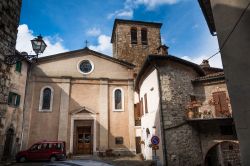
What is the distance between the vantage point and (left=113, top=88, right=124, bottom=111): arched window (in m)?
19.7

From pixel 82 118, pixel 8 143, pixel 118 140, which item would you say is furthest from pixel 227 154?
pixel 8 143

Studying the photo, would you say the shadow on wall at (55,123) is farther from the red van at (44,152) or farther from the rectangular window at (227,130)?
the rectangular window at (227,130)

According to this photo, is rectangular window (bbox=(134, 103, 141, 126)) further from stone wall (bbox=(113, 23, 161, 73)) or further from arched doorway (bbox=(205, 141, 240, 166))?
arched doorway (bbox=(205, 141, 240, 166))

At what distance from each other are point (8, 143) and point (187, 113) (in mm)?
13322

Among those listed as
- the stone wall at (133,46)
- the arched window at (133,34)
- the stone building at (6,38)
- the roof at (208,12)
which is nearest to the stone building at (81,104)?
the stone wall at (133,46)

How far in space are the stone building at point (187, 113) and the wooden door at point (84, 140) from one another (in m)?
6.12

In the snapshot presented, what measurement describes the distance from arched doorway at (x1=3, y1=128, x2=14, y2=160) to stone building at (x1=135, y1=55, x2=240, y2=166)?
1047 cm

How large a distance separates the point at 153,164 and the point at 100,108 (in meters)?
7.99

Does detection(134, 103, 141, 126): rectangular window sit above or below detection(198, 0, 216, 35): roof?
below

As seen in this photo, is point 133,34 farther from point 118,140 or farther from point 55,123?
point 55,123

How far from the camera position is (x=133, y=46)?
26.0 meters

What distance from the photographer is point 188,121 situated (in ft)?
41.6

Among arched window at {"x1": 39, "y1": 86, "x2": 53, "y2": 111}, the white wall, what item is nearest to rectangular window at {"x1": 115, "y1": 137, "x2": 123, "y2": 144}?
the white wall

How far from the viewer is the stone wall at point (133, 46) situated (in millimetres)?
25445
